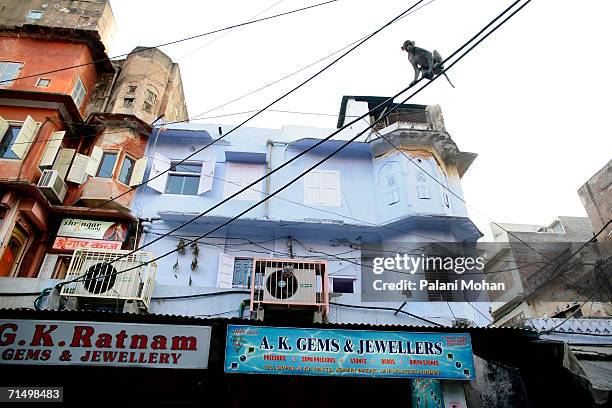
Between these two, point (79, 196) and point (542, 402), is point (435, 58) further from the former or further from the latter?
point (79, 196)

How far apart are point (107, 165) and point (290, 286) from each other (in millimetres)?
8135

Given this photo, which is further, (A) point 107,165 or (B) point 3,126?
(A) point 107,165

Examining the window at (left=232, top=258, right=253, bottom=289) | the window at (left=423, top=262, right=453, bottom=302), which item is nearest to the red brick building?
the window at (left=232, top=258, right=253, bottom=289)

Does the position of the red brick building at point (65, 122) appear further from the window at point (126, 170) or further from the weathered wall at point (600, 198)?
the weathered wall at point (600, 198)

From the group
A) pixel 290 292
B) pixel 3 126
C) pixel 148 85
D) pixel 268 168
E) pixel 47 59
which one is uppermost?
pixel 148 85

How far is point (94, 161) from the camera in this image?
13.7 m

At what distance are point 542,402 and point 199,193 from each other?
37.9 ft

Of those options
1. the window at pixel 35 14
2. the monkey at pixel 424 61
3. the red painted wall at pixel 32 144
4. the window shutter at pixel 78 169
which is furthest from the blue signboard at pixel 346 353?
the window at pixel 35 14

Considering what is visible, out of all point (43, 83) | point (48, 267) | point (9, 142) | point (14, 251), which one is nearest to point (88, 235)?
point (48, 267)

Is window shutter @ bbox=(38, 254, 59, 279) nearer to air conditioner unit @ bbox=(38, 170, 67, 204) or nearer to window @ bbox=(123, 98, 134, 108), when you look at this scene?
air conditioner unit @ bbox=(38, 170, 67, 204)

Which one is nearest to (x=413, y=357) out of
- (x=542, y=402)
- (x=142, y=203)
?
(x=542, y=402)

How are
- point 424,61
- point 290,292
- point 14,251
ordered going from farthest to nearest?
point 14,251 < point 290,292 < point 424,61

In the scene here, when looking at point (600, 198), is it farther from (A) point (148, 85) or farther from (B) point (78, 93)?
(B) point (78, 93)

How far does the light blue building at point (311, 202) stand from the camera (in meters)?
13.0
